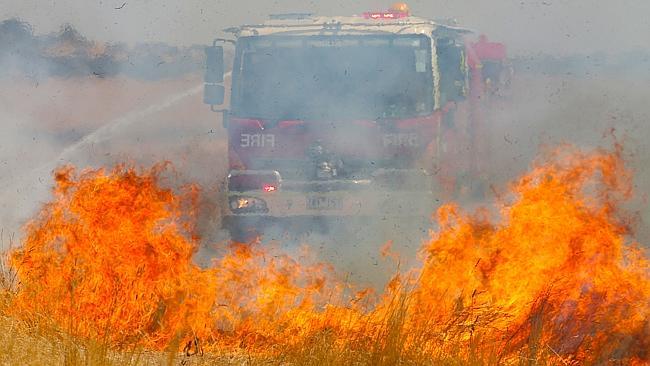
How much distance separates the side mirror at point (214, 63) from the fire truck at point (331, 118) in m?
0.01

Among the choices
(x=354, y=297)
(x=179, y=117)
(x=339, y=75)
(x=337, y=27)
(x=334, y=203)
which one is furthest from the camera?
(x=179, y=117)

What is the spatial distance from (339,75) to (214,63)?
1.20m

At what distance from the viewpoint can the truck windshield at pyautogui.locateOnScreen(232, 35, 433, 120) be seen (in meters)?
11.0

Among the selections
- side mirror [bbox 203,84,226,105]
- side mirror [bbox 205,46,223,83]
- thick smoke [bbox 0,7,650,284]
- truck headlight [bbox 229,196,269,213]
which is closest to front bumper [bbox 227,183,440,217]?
truck headlight [bbox 229,196,269,213]

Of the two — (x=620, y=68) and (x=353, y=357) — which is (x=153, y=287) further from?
(x=620, y=68)

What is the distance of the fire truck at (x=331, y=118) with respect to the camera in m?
10.9

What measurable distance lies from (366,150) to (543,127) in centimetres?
1101

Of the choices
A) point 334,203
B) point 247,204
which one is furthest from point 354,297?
point 247,204

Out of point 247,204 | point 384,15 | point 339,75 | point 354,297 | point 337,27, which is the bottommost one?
point 354,297

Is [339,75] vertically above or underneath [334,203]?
above

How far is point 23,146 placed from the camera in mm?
24828

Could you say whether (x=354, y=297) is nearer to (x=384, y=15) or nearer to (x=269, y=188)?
(x=269, y=188)

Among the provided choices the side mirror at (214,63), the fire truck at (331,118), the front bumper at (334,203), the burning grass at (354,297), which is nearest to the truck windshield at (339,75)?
the fire truck at (331,118)

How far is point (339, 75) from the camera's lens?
11.0 m
